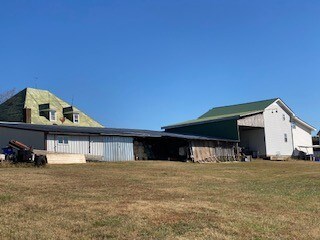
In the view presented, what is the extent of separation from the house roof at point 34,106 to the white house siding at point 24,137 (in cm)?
1307

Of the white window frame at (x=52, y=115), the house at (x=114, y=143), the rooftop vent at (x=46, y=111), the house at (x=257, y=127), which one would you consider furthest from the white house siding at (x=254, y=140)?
the rooftop vent at (x=46, y=111)

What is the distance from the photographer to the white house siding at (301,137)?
59.4 meters

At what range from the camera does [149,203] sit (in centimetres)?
1353

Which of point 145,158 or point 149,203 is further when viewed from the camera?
point 145,158

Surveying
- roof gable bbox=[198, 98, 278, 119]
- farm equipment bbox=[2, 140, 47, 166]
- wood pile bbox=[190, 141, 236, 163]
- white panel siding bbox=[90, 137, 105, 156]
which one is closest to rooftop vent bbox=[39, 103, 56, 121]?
white panel siding bbox=[90, 137, 105, 156]

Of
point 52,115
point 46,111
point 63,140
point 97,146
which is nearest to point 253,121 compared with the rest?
point 97,146

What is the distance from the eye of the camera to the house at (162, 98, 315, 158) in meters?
50.6

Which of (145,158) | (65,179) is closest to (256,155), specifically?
(145,158)

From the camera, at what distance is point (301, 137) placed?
201ft

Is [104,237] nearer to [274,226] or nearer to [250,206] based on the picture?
[274,226]

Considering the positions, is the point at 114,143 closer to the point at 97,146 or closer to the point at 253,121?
the point at 97,146

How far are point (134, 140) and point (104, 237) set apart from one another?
31.7m

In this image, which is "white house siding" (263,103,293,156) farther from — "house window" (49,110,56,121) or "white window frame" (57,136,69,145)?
"white window frame" (57,136,69,145)

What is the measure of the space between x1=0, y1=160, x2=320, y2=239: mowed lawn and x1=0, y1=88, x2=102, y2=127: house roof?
3303cm
